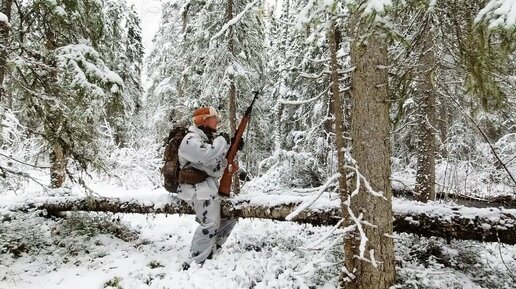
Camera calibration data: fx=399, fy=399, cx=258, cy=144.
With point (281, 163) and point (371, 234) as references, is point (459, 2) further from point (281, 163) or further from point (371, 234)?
point (281, 163)

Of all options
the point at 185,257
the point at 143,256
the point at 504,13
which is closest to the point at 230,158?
the point at 185,257

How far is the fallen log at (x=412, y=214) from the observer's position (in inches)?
205

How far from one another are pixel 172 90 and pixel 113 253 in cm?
1742

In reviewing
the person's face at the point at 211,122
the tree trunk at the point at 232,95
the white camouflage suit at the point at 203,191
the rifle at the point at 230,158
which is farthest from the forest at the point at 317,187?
the tree trunk at the point at 232,95

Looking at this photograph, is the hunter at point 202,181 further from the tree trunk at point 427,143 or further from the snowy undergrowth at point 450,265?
the tree trunk at point 427,143

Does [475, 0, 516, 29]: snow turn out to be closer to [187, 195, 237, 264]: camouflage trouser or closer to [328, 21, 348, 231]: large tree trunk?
[328, 21, 348, 231]: large tree trunk

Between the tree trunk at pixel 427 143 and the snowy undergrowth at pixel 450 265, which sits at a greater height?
the tree trunk at pixel 427 143

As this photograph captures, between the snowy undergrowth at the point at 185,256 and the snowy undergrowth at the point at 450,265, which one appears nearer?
the snowy undergrowth at the point at 450,265

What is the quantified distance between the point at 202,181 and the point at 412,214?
3378mm

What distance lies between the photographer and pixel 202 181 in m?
6.84

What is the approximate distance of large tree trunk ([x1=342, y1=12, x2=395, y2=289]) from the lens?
14.2 feet

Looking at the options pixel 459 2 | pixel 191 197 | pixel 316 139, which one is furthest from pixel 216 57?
pixel 459 2

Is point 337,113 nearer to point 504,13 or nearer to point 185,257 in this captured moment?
point 504,13

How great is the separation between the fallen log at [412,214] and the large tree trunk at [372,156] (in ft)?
4.39
